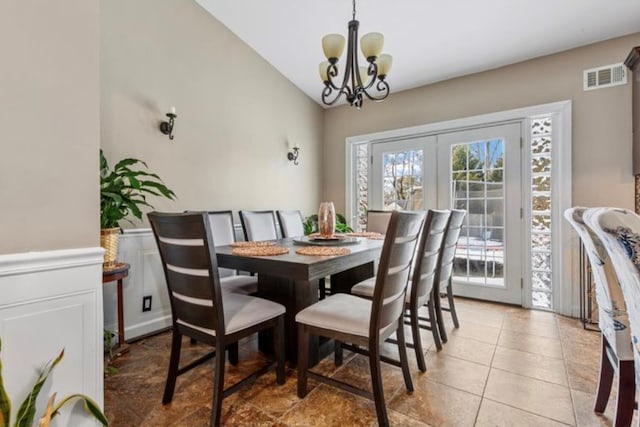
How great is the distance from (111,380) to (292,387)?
43.6 inches

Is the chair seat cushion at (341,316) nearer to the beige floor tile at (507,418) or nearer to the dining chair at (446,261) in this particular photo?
the beige floor tile at (507,418)

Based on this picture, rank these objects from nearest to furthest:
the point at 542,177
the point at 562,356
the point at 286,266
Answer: the point at 286,266
the point at 562,356
the point at 542,177

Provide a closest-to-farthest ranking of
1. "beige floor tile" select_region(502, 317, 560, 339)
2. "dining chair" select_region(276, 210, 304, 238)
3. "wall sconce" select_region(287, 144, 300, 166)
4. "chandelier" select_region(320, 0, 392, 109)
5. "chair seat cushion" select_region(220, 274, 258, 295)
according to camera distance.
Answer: "chandelier" select_region(320, 0, 392, 109) < "chair seat cushion" select_region(220, 274, 258, 295) < "beige floor tile" select_region(502, 317, 560, 339) < "dining chair" select_region(276, 210, 304, 238) < "wall sconce" select_region(287, 144, 300, 166)

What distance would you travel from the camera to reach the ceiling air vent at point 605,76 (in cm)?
268

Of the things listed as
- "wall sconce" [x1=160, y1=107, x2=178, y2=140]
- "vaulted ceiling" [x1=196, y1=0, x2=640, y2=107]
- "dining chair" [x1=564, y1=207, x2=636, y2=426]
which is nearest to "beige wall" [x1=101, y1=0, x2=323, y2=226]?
"wall sconce" [x1=160, y1=107, x2=178, y2=140]

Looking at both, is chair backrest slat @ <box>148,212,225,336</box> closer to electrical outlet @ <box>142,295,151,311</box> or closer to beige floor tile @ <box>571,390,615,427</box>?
electrical outlet @ <box>142,295,151,311</box>

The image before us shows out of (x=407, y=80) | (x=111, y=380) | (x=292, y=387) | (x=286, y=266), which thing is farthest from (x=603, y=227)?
(x=407, y=80)

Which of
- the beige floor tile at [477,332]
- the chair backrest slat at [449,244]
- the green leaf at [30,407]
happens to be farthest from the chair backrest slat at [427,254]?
the green leaf at [30,407]

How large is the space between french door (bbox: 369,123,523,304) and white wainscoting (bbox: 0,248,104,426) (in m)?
3.31

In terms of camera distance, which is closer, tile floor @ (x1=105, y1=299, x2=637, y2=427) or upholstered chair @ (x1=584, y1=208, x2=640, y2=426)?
upholstered chair @ (x1=584, y1=208, x2=640, y2=426)

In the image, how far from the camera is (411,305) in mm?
1911

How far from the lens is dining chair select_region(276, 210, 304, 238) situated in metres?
3.06

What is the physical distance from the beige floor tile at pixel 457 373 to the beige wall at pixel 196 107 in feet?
7.78

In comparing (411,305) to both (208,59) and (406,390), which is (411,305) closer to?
(406,390)
